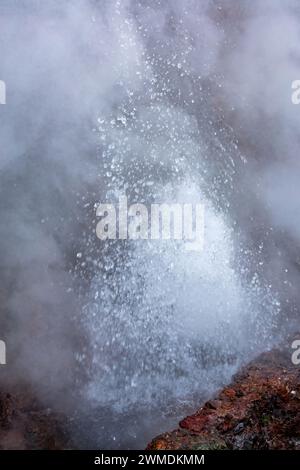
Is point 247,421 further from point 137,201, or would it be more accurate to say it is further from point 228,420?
point 137,201

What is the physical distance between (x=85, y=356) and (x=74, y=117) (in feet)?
8.28

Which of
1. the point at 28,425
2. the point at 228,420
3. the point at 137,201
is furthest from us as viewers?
the point at 137,201

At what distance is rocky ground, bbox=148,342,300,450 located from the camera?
2.97m

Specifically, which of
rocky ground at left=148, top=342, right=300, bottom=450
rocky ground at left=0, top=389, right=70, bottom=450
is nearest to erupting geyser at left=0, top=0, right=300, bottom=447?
rocky ground at left=0, top=389, right=70, bottom=450

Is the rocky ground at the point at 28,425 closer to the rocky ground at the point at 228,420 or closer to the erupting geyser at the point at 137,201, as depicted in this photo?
the rocky ground at the point at 228,420

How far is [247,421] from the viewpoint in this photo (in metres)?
3.15

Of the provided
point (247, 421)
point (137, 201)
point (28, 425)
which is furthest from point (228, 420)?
point (137, 201)

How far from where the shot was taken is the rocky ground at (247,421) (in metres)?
2.97

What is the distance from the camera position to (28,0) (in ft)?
18.1

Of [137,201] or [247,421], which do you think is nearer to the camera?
[247,421]

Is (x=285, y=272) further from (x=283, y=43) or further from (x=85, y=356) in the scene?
(x=283, y=43)

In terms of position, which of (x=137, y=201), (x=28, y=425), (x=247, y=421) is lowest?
(x=28, y=425)
